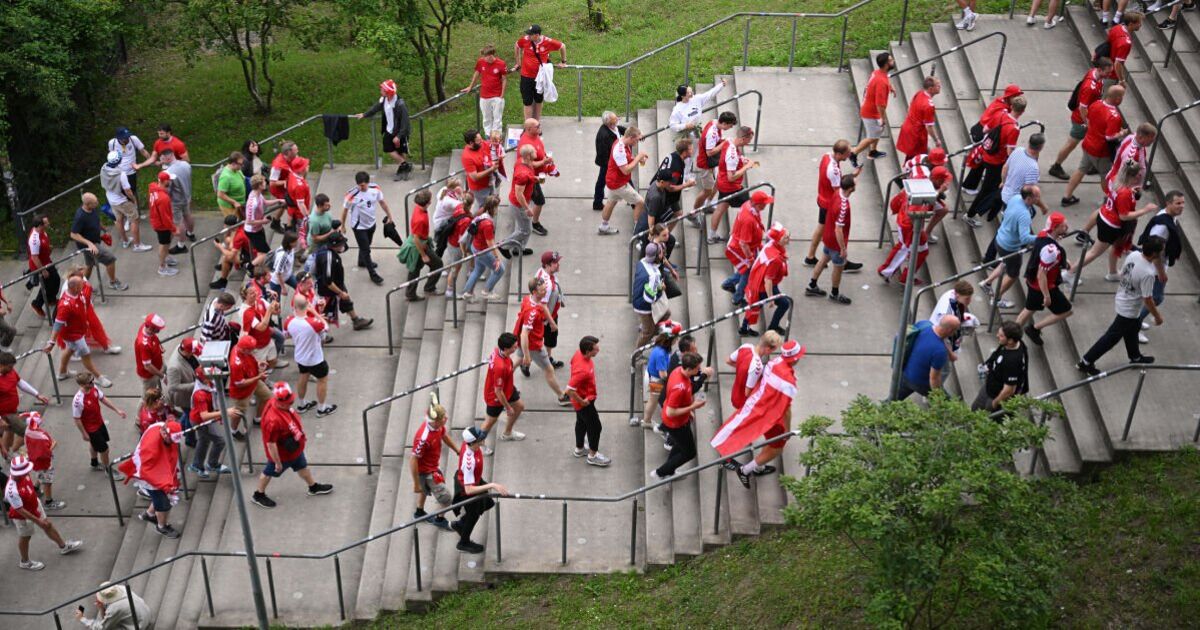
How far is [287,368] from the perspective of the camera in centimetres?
1789

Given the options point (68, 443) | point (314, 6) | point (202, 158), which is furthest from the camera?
point (314, 6)

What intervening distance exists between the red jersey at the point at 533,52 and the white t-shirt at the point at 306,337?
625cm

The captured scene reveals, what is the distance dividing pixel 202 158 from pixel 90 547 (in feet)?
30.3

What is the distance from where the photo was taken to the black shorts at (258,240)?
62.7ft

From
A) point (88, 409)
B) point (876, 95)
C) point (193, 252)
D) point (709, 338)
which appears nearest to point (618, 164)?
point (709, 338)

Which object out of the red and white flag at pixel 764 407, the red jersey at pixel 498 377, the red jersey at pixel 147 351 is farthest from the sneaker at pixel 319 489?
the red and white flag at pixel 764 407

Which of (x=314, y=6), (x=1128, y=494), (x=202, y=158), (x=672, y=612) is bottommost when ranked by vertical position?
(x=672, y=612)

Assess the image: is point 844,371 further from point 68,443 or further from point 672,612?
point 68,443

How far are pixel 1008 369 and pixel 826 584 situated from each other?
111 inches

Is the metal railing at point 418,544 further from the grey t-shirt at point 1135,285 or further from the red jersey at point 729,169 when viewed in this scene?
the red jersey at point 729,169

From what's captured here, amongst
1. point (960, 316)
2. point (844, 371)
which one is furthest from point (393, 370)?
point (960, 316)

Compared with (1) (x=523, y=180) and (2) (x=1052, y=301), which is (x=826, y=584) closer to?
(2) (x=1052, y=301)

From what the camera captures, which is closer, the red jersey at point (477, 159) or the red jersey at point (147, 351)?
the red jersey at point (147, 351)

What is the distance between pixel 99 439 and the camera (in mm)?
16391
